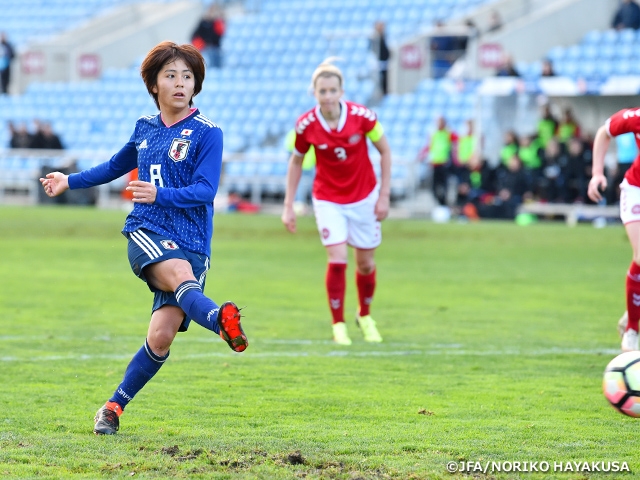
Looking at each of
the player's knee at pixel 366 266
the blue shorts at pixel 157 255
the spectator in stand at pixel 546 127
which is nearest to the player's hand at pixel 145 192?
the blue shorts at pixel 157 255

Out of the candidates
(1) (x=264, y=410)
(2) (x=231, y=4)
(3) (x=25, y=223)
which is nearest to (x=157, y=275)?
(1) (x=264, y=410)

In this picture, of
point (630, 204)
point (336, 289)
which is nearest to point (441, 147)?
point (336, 289)

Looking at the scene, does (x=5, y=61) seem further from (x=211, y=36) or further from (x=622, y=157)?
(x=622, y=157)

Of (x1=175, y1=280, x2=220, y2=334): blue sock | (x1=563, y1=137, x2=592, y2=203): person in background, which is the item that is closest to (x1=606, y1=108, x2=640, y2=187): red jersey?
(x1=175, y1=280, x2=220, y2=334): blue sock

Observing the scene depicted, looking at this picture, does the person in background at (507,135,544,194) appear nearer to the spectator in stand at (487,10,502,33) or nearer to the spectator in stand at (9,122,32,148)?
the spectator in stand at (487,10,502,33)

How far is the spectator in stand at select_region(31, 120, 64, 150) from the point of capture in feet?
87.7

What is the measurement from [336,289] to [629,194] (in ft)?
7.63

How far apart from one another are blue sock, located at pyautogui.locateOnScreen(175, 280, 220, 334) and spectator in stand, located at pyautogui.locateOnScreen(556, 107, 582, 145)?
16.6 metres

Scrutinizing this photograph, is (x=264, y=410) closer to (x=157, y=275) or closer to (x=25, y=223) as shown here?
(x=157, y=275)

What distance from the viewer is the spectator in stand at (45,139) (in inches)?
1053

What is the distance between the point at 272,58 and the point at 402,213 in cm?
824

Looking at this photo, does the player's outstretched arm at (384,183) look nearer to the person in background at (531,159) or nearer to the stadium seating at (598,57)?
the person in background at (531,159)

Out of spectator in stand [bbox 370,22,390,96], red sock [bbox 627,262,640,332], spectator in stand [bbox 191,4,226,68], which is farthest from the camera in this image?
spectator in stand [bbox 191,4,226,68]

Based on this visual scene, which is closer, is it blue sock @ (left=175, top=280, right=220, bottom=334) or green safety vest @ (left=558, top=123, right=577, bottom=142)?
blue sock @ (left=175, top=280, right=220, bottom=334)
